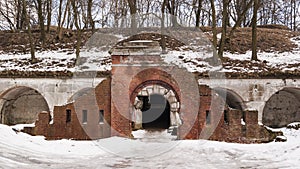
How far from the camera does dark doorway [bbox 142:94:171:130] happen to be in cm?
1975

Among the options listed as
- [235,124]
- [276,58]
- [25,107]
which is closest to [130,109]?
[235,124]

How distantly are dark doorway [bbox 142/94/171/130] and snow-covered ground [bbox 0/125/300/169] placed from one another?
29.1 feet

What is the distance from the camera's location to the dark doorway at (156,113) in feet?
64.8

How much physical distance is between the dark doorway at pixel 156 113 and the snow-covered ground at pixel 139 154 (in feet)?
29.1

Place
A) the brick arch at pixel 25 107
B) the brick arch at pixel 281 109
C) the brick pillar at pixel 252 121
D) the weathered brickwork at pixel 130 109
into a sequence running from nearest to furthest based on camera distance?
the brick pillar at pixel 252 121 < the weathered brickwork at pixel 130 109 < the brick arch at pixel 281 109 < the brick arch at pixel 25 107

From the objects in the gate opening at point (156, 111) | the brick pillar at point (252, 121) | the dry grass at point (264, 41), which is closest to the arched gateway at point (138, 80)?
the gate opening at point (156, 111)

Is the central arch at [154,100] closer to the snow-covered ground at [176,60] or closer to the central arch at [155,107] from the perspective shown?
the central arch at [155,107]

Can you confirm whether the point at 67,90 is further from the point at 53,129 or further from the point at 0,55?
the point at 0,55

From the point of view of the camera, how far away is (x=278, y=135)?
34.4 ft

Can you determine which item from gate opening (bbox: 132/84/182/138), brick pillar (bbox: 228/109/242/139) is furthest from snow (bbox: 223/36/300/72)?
brick pillar (bbox: 228/109/242/139)

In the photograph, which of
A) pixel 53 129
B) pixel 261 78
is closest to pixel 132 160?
pixel 53 129

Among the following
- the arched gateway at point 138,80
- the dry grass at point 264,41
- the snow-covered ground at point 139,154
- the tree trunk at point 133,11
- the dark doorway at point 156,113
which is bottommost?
the dark doorway at point 156,113

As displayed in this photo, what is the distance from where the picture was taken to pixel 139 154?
29.3 feet

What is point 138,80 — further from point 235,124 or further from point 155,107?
point 155,107
